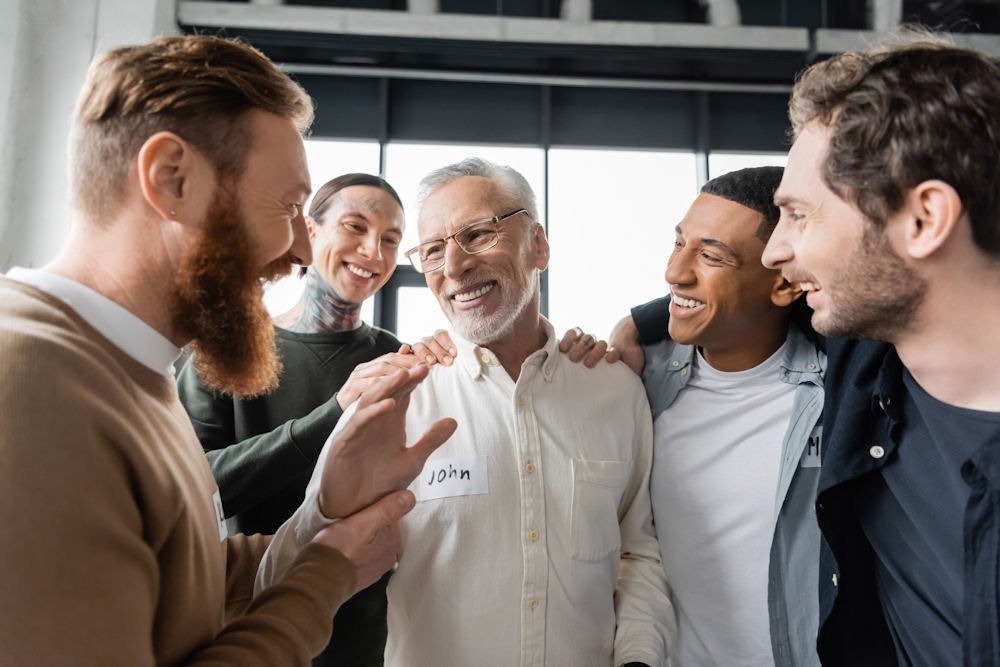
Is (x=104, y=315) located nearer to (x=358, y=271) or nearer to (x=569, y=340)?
(x=569, y=340)

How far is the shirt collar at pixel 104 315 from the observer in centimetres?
97

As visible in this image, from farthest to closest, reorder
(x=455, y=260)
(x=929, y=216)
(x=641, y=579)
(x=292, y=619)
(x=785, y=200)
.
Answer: (x=455, y=260) → (x=641, y=579) → (x=785, y=200) → (x=929, y=216) → (x=292, y=619)

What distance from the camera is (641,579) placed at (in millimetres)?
1823

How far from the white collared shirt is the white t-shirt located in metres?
0.09

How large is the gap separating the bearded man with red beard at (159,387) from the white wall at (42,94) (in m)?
4.44

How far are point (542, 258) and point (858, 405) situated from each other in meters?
1.05

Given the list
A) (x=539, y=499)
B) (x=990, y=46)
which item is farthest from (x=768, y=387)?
(x=990, y=46)

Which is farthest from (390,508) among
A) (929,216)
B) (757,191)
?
(757,191)

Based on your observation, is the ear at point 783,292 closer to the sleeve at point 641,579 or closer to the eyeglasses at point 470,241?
the sleeve at point 641,579

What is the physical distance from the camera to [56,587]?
2.46ft

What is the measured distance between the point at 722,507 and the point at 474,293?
946 mm

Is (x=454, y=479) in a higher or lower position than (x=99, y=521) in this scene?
lower

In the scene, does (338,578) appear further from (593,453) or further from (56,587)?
(593,453)

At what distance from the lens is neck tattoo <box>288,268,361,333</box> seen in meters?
2.45
